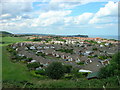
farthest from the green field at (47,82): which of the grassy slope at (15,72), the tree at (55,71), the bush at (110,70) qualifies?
the bush at (110,70)

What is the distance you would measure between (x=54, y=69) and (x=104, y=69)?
251 centimetres

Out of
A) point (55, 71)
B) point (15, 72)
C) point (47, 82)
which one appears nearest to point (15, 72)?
point (15, 72)

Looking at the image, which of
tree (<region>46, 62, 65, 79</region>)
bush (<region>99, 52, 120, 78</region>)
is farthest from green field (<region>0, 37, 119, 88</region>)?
bush (<region>99, 52, 120, 78</region>)

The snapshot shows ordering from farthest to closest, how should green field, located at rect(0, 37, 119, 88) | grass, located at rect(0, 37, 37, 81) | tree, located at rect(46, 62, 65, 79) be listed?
tree, located at rect(46, 62, 65, 79) → grass, located at rect(0, 37, 37, 81) → green field, located at rect(0, 37, 119, 88)

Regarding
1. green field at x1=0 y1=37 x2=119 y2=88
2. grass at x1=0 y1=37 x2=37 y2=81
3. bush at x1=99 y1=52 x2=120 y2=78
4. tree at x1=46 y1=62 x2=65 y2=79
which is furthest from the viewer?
tree at x1=46 y1=62 x2=65 y2=79

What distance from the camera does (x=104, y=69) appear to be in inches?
299

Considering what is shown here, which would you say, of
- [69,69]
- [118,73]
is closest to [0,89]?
[118,73]

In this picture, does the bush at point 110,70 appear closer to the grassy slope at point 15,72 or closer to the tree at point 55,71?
the tree at point 55,71

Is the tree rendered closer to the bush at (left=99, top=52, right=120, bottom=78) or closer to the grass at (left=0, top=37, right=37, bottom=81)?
the grass at (left=0, top=37, right=37, bottom=81)

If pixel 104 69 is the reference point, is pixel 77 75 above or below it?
below

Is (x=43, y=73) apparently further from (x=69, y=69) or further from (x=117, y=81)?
(x=117, y=81)

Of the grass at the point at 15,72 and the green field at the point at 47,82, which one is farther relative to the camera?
the grass at the point at 15,72

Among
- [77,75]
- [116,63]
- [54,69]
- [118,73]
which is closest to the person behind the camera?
[118,73]

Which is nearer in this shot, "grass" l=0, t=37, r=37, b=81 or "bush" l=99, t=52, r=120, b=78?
"bush" l=99, t=52, r=120, b=78
